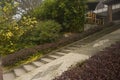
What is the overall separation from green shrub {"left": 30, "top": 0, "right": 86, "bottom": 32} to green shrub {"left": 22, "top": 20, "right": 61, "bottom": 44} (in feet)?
3.42

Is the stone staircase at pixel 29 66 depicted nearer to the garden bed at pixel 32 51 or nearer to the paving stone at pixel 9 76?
the paving stone at pixel 9 76

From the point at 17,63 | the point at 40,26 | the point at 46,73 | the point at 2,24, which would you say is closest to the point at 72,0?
the point at 40,26

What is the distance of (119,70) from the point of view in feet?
17.0

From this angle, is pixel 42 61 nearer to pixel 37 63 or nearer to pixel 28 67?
pixel 37 63

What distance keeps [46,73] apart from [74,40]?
5.48 metres

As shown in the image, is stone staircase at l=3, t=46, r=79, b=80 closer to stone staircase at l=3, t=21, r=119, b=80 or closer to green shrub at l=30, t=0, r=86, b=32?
stone staircase at l=3, t=21, r=119, b=80

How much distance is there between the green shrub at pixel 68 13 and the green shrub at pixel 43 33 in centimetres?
104

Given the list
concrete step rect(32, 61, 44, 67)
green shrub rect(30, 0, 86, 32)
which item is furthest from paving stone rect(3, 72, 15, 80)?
green shrub rect(30, 0, 86, 32)

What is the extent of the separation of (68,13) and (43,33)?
289cm

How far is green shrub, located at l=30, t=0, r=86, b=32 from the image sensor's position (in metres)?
15.9

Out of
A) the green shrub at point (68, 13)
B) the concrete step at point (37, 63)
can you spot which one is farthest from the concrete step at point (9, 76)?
the green shrub at point (68, 13)

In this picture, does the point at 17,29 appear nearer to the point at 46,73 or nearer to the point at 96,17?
the point at 46,73

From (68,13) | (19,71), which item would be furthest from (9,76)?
(68,13)

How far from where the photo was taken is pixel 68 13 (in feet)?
52.0
